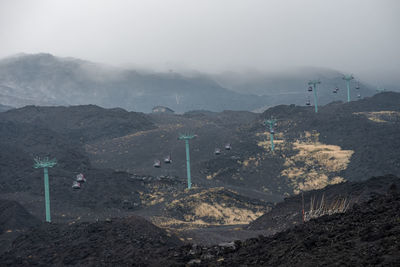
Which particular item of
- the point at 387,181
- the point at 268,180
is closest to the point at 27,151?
the point at 268,180

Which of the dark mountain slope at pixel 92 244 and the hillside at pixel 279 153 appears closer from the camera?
the dark mountain slope at pixel 92 244

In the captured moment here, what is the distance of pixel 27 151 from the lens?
4444 inches

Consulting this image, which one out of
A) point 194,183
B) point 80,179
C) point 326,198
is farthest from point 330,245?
point 194,183

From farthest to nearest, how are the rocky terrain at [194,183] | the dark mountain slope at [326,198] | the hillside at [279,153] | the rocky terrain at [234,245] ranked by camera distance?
the hillside at [279,153] < the dark mountain slope at [326,198] < the rocky terrain at [194,183] < the rocky terrain at [234,245]

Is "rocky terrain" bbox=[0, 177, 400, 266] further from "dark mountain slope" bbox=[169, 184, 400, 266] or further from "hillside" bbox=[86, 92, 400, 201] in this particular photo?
"hillside" bbox=[86, 92, 400, 201]

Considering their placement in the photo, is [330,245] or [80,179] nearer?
[330,245]

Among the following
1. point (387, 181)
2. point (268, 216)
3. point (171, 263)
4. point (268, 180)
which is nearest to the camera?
point (171, 263)

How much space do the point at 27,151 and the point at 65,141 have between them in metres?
17.7

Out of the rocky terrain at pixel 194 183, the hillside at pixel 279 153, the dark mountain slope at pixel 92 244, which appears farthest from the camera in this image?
the hillside at pixel 279 153

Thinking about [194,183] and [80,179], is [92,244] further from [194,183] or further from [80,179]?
[194,183]

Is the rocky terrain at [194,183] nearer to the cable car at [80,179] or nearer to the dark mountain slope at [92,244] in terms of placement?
the dark mountain slope at [92,244]

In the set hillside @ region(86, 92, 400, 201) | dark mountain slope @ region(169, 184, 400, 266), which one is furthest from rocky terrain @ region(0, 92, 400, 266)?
hillside @ region(86, 92, 400, 201)

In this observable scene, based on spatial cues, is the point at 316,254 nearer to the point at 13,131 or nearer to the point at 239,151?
the point at 239,151

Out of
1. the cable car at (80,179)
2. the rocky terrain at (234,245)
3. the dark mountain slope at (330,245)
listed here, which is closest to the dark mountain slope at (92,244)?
the rocky terrain at (234,245)
